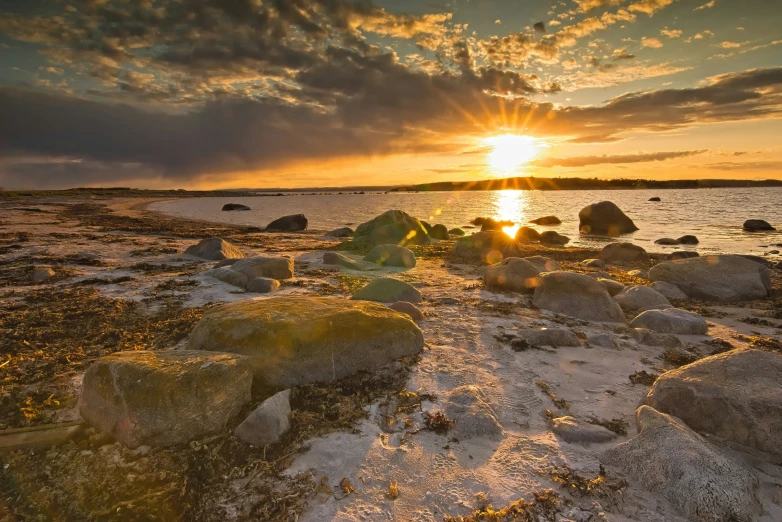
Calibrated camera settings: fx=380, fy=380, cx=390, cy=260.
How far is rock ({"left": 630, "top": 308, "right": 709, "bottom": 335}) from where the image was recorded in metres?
6.95

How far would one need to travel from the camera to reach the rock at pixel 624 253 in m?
16.5

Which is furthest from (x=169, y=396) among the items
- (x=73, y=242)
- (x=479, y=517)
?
(x=73, y=242)

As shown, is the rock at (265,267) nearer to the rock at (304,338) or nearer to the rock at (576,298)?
the rock at (304,338)

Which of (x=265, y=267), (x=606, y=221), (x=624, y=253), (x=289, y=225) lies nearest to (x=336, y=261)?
(x=265, y=267)

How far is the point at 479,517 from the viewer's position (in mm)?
2865

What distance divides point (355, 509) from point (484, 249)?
13186mm

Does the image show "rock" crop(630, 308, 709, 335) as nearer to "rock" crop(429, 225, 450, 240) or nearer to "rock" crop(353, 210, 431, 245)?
"rock" crop(353, 210, 431, 245)

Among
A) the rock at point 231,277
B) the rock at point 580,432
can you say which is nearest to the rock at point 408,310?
the rock at point 580,432

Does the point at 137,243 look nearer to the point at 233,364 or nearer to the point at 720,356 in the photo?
the point at 233,364

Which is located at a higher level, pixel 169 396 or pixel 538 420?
pixel 169 396

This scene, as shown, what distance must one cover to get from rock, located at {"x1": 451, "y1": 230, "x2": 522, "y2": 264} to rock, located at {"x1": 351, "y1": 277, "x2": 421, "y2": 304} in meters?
7.10

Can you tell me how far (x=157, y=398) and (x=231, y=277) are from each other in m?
6.14

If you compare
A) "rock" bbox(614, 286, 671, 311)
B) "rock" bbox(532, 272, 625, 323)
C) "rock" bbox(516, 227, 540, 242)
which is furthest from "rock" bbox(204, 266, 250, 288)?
"rock" bbox(516, 227, 540, 242)

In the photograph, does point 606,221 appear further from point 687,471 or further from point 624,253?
point 687,471
